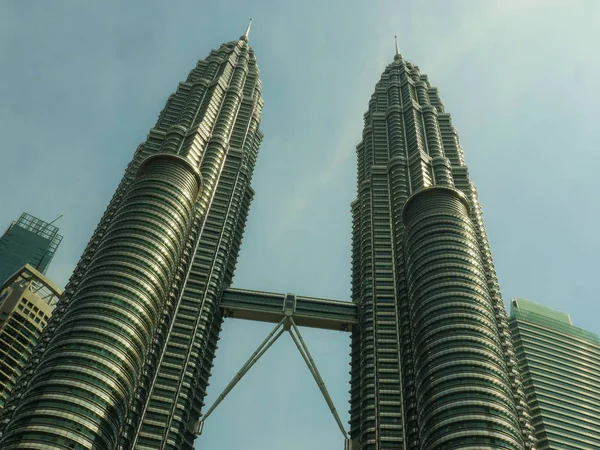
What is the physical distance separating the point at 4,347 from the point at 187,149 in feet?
237

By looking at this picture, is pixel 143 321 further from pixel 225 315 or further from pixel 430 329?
pixel 430 329

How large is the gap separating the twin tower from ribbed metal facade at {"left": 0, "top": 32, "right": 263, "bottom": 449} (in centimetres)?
32

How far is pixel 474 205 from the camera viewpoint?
17688 cm

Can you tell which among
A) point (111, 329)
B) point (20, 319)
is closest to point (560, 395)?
point (111, 329)

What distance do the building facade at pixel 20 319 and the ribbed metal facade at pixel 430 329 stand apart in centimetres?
8990

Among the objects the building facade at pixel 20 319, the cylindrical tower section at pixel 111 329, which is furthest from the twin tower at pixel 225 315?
the building facade at pixel 20 319

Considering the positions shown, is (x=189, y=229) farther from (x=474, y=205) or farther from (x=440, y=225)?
(x=474, y=205)

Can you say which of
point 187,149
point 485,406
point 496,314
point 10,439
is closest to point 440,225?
point 496,314

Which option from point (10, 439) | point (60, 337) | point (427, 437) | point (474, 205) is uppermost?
point (474, 205)

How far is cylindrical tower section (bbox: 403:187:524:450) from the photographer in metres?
110

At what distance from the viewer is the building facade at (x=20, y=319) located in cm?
17375

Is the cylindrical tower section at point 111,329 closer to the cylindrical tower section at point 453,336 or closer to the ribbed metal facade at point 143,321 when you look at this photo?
the ribbed metal facade at point 143,321

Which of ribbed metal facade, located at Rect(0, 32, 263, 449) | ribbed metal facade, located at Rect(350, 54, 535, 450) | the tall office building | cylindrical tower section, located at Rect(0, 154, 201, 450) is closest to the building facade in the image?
ribbed metal facade, located at Rect(0, 32, 263, 449)

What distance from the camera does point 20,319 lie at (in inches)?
7160
